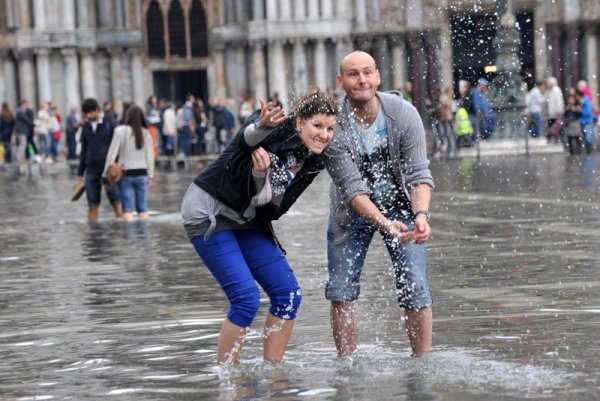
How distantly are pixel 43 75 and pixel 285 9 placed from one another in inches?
259

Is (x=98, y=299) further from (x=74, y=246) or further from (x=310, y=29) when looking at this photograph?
(x=310, y=29)

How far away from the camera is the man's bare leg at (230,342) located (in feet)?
31.4

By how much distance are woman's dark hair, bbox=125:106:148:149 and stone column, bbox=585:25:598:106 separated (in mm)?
27396

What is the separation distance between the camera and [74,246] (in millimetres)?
19016

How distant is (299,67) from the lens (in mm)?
48250

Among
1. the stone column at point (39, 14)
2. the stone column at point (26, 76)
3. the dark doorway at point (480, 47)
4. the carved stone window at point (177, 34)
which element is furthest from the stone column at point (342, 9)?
the stone column at point (26, 76)

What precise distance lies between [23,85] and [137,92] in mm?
3020

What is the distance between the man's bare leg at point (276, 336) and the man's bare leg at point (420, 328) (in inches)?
24.5

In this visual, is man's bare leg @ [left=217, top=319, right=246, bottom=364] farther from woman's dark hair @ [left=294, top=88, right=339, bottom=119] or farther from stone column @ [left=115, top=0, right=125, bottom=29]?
stone column @ [left=115, top=0, right=125, bottom=29]

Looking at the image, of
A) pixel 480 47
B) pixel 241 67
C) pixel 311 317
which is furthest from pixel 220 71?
pixel 311 317

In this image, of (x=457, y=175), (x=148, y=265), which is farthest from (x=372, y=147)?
(x=457, y=175)

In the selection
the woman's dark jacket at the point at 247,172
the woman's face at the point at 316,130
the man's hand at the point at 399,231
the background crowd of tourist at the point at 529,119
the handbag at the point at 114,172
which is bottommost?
the background crowd of tourist at the point at 529,119

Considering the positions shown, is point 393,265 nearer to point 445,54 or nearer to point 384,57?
point 445,54

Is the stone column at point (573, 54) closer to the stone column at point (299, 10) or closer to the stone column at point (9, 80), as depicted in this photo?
the stone column at point (299, 10)
